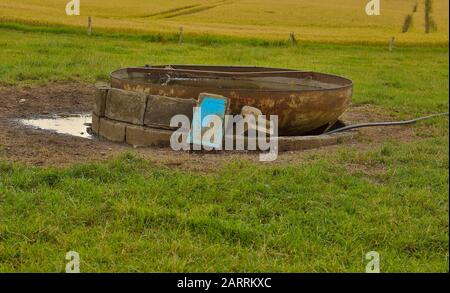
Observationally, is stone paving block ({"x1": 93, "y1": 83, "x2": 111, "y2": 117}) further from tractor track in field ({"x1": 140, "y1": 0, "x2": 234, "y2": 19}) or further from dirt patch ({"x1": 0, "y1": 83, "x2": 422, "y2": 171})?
tractor track in field ({"x1": 140, "y1": 0, "x2": 234, "y2": 19})


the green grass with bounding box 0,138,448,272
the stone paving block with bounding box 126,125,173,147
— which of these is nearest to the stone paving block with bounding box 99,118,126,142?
the stone paving block with bounding box 126,125,173,147

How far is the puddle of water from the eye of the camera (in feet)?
29.4

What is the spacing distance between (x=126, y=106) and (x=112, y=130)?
1.34 feet

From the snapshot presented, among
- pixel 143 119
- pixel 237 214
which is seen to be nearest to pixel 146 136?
pixel 143 119

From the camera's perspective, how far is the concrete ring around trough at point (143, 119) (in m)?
7.96

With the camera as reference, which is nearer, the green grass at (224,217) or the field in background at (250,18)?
the green grass at (224,217)

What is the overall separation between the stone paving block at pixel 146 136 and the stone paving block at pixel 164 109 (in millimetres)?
106

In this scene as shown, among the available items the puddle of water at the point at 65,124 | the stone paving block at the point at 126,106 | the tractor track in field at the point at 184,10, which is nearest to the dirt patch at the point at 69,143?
the puddle of water at the point at 65,124

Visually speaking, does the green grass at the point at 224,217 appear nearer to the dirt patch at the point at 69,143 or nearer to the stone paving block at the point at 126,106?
the dirt patch at the point at 69,143

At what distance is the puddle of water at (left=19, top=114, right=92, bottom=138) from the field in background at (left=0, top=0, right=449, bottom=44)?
16944mm
